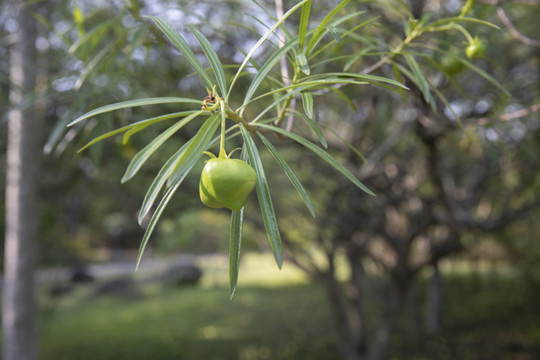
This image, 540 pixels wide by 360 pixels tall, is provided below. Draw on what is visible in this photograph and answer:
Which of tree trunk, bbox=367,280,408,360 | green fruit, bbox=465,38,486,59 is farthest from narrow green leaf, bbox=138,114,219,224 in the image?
tree trunk, bbox=367,280,408,360

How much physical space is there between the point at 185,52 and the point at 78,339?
27.7ft

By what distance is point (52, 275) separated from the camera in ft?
22.9

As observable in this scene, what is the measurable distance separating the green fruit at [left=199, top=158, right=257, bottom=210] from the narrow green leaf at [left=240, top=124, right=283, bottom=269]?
0.08 feet

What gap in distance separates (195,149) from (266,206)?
0.12 meters

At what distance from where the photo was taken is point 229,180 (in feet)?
1.65

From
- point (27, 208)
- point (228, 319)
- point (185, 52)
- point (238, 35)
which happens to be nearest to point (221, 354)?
point (228, 319)

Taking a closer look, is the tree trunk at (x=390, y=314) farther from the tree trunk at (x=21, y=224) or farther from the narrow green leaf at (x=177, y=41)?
the narrow green leaf at (x=177, y=41)

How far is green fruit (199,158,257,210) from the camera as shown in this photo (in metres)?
0.50

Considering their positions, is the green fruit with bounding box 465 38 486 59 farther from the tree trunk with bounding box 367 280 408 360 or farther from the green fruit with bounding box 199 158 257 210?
the tree trunk with bounding box 367 280 408 360

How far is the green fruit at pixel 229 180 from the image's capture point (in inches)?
19.8

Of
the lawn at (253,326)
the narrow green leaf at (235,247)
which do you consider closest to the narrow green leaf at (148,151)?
the narrow green leaf at (235,247)

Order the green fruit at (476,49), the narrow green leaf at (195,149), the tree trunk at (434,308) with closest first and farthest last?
the narrow green leaf at (195,149)
the green fruit at (476,49)
the tree trunk at (434,308)

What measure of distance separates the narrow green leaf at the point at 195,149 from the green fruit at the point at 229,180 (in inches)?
1.2

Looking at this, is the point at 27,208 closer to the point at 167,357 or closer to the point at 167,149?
the point at 167,149
